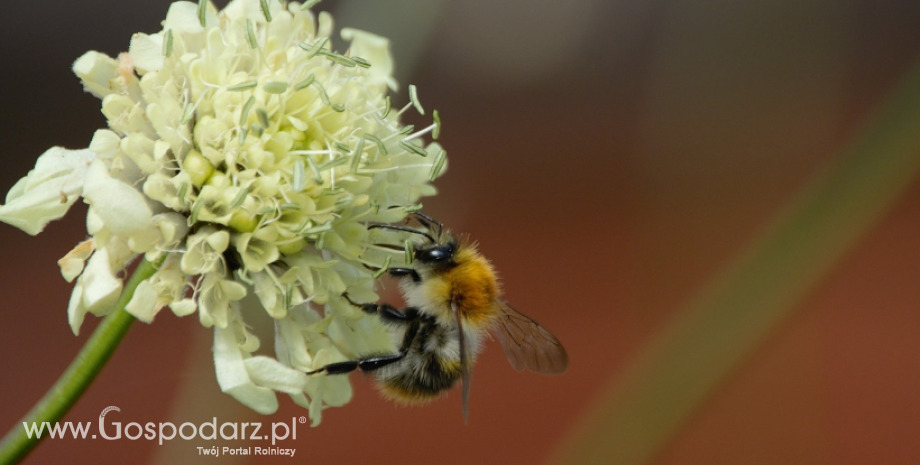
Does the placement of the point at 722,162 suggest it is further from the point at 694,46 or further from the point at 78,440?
the point at 78,440

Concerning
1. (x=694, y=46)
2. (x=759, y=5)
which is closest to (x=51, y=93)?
(x=694, y=46)

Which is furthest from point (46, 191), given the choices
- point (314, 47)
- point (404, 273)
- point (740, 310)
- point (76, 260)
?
point (740, 310)

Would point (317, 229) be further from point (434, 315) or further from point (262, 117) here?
point (434, 315)

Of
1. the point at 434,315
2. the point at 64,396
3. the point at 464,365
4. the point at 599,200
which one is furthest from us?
the point at 599,200

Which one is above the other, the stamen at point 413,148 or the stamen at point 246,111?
the stamen at point 413,148

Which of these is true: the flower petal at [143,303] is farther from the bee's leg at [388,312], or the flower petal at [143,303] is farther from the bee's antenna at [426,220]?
the bee's antenna at [426,220]

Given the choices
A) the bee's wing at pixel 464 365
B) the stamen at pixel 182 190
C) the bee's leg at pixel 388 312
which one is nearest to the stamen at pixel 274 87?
the stamen at pixel 182 190
